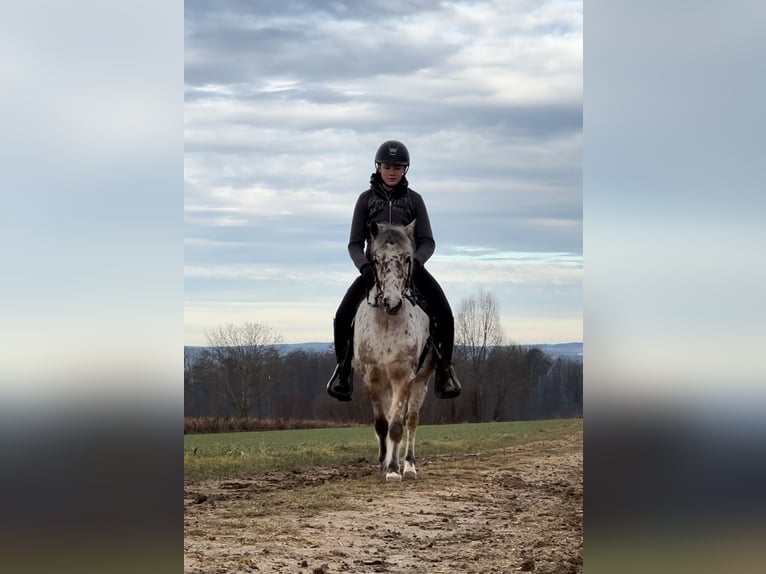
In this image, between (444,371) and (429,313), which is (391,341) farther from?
(444,371)

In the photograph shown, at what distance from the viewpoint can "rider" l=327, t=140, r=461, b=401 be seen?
10.0 meters

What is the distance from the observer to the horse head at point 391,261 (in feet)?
32.4

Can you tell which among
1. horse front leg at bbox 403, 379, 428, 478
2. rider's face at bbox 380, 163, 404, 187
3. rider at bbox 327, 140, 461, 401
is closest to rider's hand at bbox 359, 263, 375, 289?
rider at bbox 327, 140, 461, 401

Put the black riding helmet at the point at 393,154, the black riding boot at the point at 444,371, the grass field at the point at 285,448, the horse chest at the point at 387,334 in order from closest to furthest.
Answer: the black riding helmet at the point at 393,154 → the horse chest at the point at 387,334 → the black riding boot at the point at 444,371 → the grass field at the point at 285,448

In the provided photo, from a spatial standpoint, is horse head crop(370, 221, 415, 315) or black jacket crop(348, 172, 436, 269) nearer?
horse head crop(370, 221, 415, 315)

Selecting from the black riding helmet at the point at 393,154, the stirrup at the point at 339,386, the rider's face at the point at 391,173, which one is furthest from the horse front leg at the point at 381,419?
the black riding helmet at the point at 393,154

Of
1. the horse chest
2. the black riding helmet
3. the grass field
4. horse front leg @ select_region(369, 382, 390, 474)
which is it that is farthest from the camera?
the grass field

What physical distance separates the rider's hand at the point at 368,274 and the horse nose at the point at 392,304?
29cm

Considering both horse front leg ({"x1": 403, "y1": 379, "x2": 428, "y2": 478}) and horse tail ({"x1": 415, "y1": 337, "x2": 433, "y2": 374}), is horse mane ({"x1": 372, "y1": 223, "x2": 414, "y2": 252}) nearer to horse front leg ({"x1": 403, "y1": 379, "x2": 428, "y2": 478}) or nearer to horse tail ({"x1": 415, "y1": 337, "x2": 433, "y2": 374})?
horse tail ({"x1": 415, "y1": 337, "x2": 433, "y2": 374})

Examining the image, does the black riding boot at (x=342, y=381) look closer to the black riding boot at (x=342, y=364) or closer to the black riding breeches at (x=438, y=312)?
the black riding boot at (x=342, y=364)

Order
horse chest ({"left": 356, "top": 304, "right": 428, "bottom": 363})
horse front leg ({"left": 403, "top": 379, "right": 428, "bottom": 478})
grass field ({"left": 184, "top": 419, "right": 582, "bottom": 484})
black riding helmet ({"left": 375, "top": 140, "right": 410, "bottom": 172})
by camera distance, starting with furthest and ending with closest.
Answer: grass field ({"left": 184, "top": 419, "right": 582, "bottom": 484})
horse front leg ({"left": 403, "top": 379, "right": 428, "bottom": 478})
horse chest ({"left": 356, "top": 304, "right": 428, "bottom": 363})
black riding helmet ({"left": 375, "top": 140, "right": 410, "bottom": 172})

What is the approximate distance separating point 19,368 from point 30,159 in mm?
1008

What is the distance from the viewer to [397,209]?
33.5 feet

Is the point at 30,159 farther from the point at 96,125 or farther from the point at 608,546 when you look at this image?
the point at 608,546
